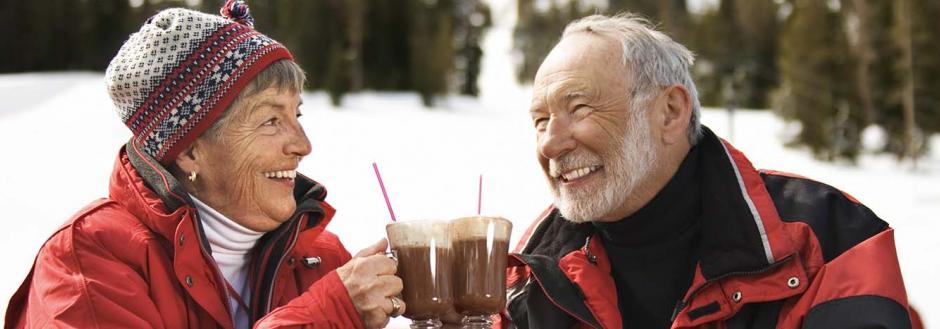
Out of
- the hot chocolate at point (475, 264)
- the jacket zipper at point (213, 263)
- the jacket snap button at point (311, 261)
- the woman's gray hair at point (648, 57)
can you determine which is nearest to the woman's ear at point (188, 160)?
the jacket zipper at point (213, 263)

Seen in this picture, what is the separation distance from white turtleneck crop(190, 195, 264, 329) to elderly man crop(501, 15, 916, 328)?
87 centimetres

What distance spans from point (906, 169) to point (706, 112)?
7832 millimetres

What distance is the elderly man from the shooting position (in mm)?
3064

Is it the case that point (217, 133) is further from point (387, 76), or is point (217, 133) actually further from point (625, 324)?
point (387, 76)

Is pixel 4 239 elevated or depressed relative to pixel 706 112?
elevated

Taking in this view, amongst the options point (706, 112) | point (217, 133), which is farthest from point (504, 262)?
point (706, 112)

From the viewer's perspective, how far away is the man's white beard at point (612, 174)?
3408 millimetres

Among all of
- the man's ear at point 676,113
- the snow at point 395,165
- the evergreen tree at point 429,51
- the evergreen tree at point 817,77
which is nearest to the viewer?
the man's ear at point 676,113

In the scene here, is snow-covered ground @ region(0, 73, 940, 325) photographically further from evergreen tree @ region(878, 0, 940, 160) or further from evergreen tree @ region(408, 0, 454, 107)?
evergreen tree @ region(408, 0, 454, 107)

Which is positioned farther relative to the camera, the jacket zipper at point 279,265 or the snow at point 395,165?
the snow at point 395,165

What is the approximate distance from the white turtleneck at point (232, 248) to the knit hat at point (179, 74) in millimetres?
221

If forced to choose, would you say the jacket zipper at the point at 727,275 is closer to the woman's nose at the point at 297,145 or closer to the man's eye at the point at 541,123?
the man's eye at the point at 541,123

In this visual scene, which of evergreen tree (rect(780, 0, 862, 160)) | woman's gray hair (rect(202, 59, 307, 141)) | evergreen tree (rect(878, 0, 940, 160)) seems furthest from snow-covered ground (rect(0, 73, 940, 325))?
woman's gray hair (rect(202, 59, 307, 141))

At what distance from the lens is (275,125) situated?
302cm
